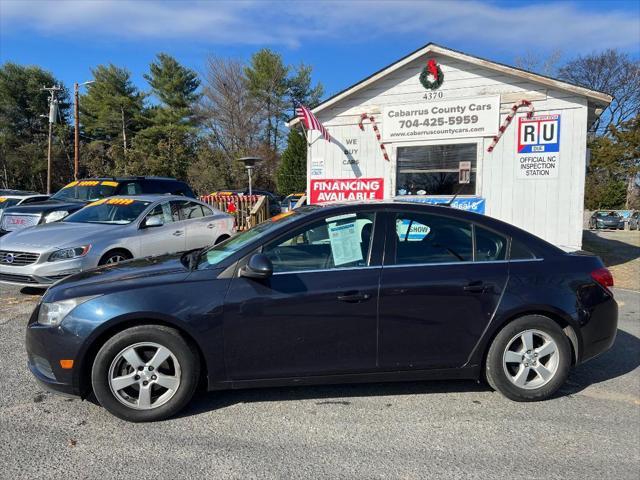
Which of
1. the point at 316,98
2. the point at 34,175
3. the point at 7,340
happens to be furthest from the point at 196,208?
the point at 34,175

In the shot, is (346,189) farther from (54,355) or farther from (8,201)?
(8,201)

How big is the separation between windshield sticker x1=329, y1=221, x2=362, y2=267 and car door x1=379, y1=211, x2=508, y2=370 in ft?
0.77

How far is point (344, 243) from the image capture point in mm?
3699

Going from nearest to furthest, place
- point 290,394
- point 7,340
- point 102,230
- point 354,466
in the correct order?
point 354,466
point 290,394
point 7,340
point 102,230

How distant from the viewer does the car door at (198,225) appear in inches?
336

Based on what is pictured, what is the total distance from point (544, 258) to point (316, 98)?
4099 centimetres

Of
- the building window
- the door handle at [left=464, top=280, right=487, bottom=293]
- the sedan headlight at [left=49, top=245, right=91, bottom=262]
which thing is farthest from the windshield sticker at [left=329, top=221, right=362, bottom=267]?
the building window

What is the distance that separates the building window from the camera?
395 inches

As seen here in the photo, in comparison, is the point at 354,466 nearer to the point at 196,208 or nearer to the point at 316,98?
the point at 196,208

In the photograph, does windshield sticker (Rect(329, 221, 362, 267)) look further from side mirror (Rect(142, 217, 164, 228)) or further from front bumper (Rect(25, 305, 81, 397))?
side mirror (Rect(142, 217, 164, 228))

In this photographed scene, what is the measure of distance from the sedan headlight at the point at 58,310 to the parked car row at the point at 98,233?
2.84 m

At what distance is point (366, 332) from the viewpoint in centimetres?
350

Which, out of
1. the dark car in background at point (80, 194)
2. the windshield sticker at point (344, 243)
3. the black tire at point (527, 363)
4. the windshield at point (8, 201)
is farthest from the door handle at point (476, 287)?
the windshield at point (8, 201)

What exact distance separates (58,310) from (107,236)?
3.86m
